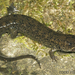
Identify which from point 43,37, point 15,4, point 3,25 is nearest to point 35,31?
point 43,37

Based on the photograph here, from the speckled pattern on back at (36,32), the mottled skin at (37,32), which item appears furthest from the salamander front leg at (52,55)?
the speckled pattern on back at (36,32)

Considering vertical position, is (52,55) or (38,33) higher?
(38,33)

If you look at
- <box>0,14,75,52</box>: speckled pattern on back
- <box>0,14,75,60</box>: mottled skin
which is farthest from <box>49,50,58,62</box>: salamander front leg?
<box>0,14,75,52</box>: speckled pattern on back

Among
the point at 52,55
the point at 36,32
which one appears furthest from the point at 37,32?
the point at 52,55

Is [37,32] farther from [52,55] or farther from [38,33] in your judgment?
[52,55]

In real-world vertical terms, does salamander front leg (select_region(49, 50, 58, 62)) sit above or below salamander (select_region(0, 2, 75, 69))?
below

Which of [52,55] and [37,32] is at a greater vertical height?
[37,32]

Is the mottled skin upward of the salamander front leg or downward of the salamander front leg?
upward

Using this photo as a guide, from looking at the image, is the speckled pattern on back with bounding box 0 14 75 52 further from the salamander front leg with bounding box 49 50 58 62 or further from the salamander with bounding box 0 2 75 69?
the salamander front leg with bounding box 49 50 58 62

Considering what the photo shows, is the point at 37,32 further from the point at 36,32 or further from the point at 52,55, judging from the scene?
the point at 52,55
